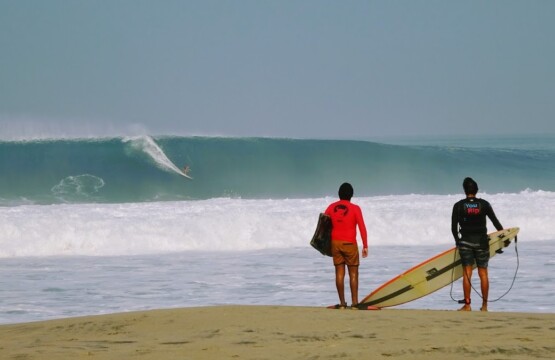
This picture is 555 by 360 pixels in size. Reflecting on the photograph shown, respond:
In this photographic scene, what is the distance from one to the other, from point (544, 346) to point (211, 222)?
447 inches

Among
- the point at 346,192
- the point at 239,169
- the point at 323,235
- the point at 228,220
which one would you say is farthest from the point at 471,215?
the point at 239,169

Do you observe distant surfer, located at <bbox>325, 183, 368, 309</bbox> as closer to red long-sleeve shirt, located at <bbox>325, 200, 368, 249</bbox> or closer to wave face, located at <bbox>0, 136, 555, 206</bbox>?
red long-sleeve shirt, located at <bbox>325, 200, 368, 249</bbox>

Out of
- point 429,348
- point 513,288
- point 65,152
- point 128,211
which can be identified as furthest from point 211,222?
point 65,152

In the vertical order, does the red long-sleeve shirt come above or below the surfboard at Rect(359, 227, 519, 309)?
above

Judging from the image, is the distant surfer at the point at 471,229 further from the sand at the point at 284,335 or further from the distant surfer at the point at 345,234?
the distant surfer at the point at 345,234

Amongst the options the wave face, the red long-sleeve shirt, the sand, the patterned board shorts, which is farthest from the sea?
the sand

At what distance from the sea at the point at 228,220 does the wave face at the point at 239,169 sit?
74 millimetres

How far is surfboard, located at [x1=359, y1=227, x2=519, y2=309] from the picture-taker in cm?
764

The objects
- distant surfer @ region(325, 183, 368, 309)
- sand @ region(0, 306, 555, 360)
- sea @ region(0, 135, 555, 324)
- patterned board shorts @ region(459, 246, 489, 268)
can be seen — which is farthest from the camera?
sea @ region(0, 135, 555, 324)

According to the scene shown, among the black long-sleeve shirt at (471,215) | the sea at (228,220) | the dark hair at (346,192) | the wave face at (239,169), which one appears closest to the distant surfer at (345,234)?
the dark hair at (346,192)

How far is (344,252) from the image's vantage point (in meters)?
7.21

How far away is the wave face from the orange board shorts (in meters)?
19.1

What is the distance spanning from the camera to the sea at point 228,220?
31.1ft

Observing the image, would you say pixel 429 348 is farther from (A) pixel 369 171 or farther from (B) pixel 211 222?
(A) pixel 369 171
